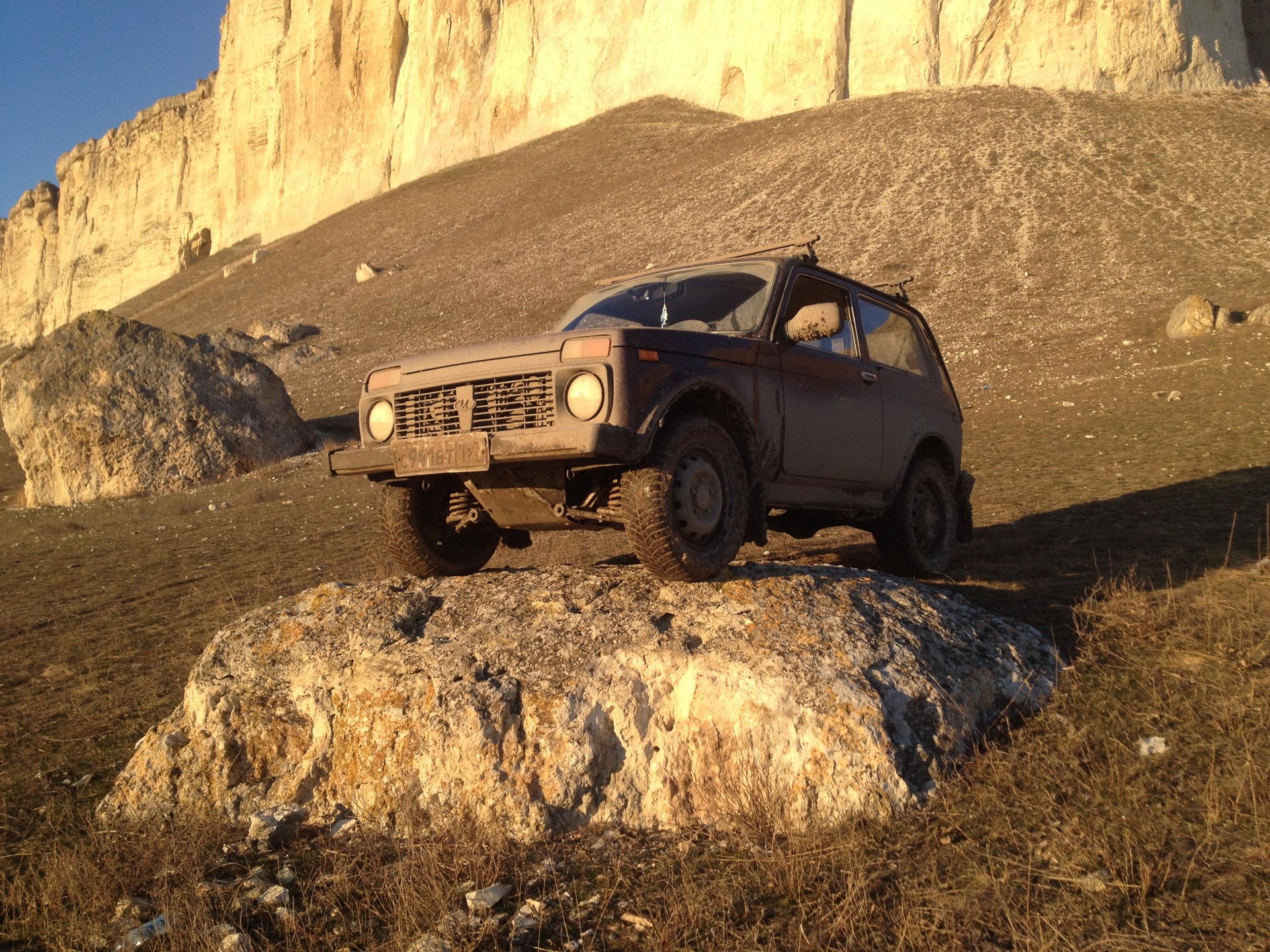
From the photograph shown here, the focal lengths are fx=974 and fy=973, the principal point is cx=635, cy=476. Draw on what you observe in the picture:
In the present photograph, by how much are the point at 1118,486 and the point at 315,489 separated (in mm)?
10717

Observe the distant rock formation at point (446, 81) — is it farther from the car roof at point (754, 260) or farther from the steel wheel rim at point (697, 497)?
the steel wheel rim at point (697, 497)

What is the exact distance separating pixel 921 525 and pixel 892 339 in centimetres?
133

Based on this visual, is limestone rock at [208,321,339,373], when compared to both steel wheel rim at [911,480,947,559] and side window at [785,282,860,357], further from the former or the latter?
side window at [785,282,860,357]

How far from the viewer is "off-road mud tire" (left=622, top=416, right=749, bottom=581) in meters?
4.16

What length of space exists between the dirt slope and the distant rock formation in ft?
8.50

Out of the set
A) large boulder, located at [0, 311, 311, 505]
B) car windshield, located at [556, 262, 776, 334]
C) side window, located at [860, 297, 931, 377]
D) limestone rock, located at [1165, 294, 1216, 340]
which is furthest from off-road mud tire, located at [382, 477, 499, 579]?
limestone rock, located at [1165, 294, 1216, 340]

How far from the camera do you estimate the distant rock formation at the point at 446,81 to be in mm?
36875

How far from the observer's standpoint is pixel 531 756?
381 cm

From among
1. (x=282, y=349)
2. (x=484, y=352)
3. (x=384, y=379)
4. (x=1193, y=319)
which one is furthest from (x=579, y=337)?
(x=282, y=349)

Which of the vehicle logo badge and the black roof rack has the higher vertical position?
the black roof rack

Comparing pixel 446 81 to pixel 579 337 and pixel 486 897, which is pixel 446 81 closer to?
pixel 579 337

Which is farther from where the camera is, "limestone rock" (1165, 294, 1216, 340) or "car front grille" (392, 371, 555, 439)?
"limestone rock" (1165, 294, 1216, 340)

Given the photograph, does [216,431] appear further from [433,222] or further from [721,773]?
[433,222]

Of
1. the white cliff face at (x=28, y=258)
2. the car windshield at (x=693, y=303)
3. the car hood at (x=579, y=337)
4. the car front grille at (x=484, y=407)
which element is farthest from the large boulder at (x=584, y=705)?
the white cliff face at (x=28, y=258)
